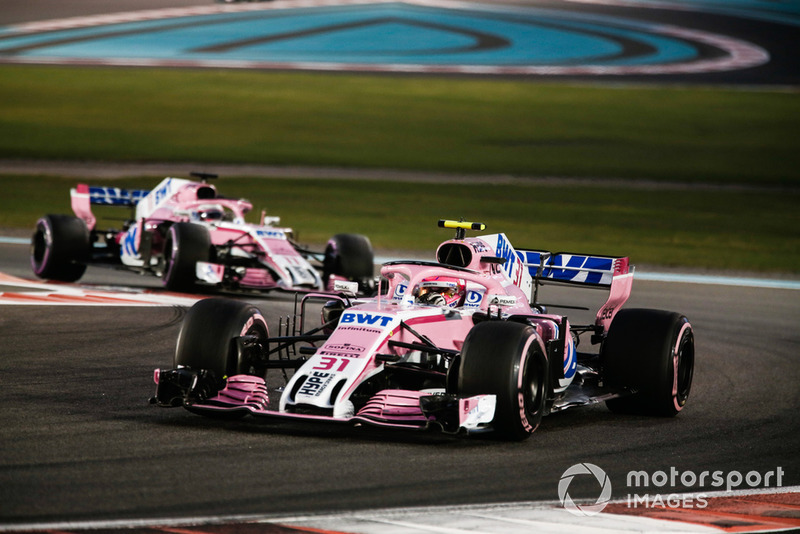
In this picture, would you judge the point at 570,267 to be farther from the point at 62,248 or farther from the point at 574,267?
the point at 62,248

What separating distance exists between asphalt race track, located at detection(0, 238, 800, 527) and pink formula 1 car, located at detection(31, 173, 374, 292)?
3.92 meters

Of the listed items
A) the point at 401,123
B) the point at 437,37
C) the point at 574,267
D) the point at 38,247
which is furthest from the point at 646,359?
the point at 437,37

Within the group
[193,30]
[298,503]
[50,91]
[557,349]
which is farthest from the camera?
[193,30]

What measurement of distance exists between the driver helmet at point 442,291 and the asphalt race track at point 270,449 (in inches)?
54.7

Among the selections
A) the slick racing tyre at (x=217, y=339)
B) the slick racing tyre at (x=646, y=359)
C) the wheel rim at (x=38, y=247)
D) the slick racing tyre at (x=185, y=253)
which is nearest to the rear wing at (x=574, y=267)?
the slick racing tyre at (x=646, y=359)

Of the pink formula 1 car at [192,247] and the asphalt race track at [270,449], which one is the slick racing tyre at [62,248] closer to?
the pink formula 1 car at [192,247]

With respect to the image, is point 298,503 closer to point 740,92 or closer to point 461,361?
point 461,361

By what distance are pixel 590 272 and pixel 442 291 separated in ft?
6.66

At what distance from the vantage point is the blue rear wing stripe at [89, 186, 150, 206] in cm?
2059

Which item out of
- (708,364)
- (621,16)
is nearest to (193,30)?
(621,16)

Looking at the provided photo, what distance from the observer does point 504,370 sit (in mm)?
9523

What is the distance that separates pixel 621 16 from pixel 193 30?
2266 cm

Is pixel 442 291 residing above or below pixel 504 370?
above

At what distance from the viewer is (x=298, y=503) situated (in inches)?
305
